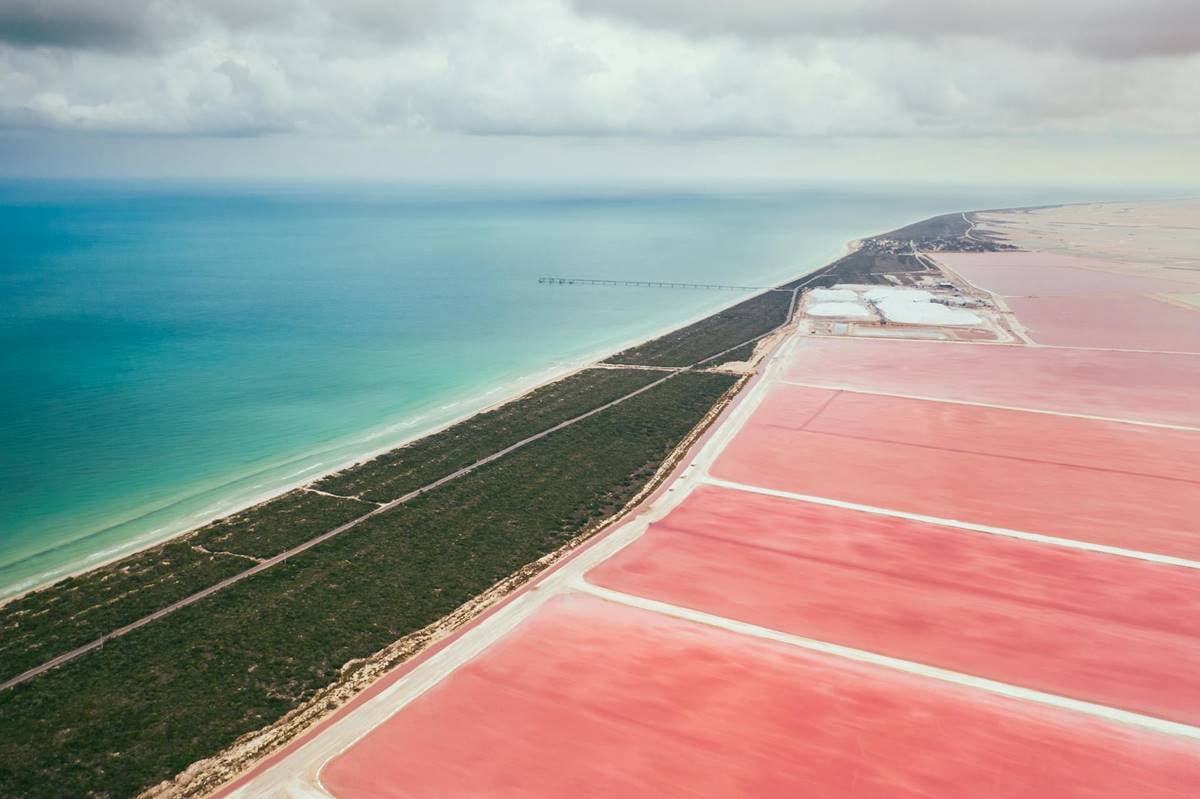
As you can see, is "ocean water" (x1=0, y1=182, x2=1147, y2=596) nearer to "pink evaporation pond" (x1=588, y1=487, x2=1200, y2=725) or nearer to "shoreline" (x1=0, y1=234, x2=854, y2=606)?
"shoreline" (x1=0, y1=234, x2=854, y2=606)

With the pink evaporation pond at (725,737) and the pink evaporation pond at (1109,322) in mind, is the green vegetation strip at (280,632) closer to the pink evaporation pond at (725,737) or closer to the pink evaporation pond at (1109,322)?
the pink evaporation pond at (725,737)

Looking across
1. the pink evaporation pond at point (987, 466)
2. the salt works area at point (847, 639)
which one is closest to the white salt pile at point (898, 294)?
the pink evaporation pond at point (987, 466)

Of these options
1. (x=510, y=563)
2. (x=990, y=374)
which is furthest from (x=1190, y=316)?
(x=510, y=563)

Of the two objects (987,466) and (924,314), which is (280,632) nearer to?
(987,466)

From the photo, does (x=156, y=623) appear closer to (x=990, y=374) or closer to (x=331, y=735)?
(x=331, y=735)

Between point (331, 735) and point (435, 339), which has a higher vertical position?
point (435, 339)

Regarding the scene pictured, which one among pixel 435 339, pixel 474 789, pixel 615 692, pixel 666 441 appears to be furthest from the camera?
pixel 435 339

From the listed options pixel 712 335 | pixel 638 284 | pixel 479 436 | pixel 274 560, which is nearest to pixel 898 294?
pixel 712 335
